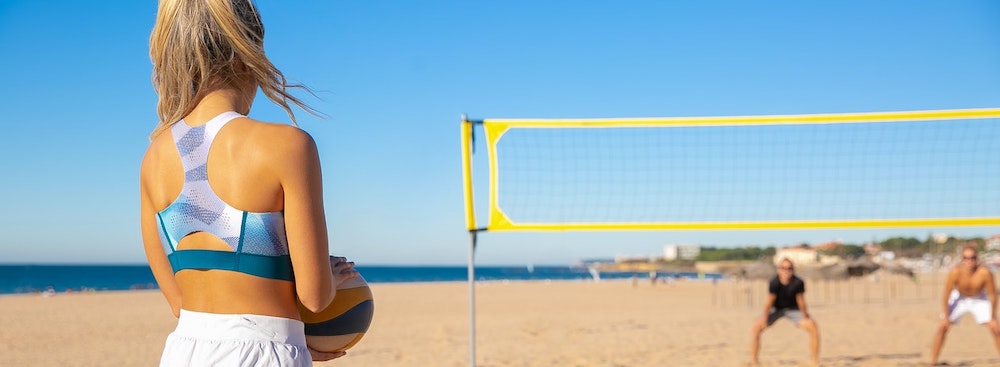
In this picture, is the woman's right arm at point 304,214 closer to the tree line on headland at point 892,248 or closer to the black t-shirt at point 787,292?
the black t-shirt at point 787,292

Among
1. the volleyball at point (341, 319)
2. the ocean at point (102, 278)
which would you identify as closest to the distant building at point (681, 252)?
the ocean at point (102, 278)

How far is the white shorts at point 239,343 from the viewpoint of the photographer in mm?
1170

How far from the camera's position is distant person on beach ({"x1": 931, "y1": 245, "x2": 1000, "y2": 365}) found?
23.2ft

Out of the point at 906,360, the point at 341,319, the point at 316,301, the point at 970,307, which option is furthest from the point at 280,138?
the point at 906,360

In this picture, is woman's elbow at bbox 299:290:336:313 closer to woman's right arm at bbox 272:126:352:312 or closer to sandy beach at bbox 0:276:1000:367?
woman's right arm at bbox 272:126:352:312

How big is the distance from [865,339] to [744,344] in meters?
1.71

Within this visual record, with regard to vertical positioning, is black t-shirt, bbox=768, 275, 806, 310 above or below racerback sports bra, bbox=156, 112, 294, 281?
below

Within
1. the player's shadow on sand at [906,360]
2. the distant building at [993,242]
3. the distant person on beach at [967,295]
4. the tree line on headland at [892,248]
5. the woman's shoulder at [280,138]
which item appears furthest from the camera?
the distant building at [993,242]

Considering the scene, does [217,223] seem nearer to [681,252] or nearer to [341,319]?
[341,319]

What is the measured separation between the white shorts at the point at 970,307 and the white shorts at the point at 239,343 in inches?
288

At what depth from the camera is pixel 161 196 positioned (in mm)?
1270

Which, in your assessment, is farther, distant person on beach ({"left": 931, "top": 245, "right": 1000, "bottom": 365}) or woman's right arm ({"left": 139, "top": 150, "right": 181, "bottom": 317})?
distant person on beach ({"left": 931, "top": 245, "right": 1000, "bottom": 365})

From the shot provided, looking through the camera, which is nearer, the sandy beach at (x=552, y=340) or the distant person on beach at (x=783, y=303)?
the distant person on beach at (x=783, y=303)

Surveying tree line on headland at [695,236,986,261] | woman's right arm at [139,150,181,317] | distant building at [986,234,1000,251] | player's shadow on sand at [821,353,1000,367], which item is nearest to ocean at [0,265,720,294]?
tree line on headland at [695,236,986,261]
